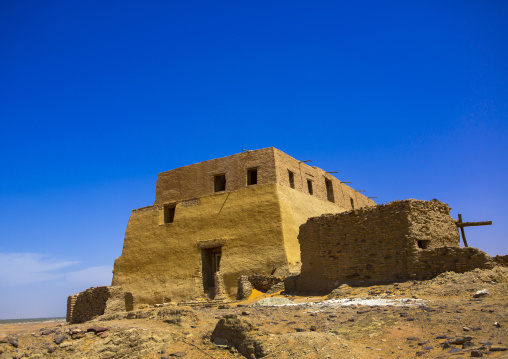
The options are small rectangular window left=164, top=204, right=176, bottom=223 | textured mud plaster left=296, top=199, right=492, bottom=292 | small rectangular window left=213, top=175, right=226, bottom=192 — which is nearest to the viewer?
textured mud plaster left=296, top=199, right=492, bottom=292

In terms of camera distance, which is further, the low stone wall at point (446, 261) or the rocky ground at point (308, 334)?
the low stone wall at point (446, 261)

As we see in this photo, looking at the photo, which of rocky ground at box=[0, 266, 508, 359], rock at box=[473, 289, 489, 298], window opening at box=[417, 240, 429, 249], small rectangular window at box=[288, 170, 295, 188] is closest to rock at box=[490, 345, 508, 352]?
rocky ground at box=[0, 266, 508, 359]

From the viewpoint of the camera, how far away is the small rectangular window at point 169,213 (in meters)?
21.7

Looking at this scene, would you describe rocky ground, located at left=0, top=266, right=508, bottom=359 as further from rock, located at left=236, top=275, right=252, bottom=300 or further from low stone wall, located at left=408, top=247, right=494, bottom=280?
rock, located at left=236, top=275, right=252, bottom=300

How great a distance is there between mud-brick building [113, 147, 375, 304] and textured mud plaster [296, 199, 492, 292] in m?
5.03

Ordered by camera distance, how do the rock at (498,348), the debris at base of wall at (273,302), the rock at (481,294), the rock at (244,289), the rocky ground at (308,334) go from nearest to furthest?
the rock at (498,348) → the rocky ground at (308,334) → the rock at (481,294) → the debris at base of wall at (273,302) → the rock at (244,289)

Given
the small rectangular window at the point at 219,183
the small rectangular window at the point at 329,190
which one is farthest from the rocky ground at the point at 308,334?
the small rectangular window at the point at 329,190

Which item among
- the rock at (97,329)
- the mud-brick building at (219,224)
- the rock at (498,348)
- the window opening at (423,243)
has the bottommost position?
the rock at (498,348)

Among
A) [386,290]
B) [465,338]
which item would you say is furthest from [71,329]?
[386,290]

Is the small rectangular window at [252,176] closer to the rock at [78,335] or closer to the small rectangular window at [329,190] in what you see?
the small rectangular window at [329,190]

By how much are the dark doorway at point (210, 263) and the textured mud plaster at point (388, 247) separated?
824 centimetres

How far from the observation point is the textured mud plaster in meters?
9.44

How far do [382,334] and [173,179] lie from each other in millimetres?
17406

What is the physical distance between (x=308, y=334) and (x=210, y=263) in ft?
46.9
